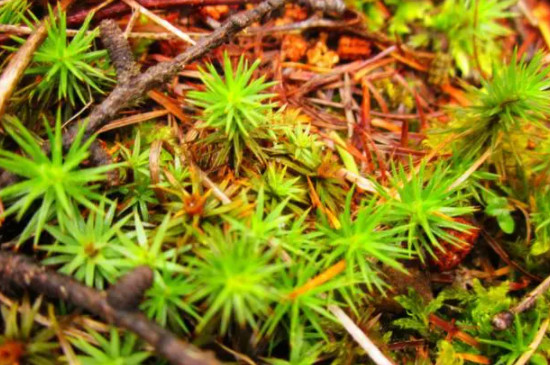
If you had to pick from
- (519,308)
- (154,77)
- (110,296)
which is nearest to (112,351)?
(110,296)

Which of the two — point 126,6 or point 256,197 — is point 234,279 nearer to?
point 256,197

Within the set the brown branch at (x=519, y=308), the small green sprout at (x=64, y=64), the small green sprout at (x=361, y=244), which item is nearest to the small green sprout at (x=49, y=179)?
the small green sprout at (x=64, y=64)

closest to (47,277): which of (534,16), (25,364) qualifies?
(25,364)

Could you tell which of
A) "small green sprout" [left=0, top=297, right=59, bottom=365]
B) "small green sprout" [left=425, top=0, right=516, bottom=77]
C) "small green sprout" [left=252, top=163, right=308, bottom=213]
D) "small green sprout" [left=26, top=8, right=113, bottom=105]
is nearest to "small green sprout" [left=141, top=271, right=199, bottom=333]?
"small green sprout" [left=0, top=297, right=59, bottom=365]

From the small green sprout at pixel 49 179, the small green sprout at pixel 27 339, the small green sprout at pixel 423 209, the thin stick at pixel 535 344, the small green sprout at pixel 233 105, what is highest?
the small green sprout at pixel 233 105

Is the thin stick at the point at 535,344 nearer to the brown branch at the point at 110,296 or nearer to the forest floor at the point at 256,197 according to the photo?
the forest floor at the point at 256,197
